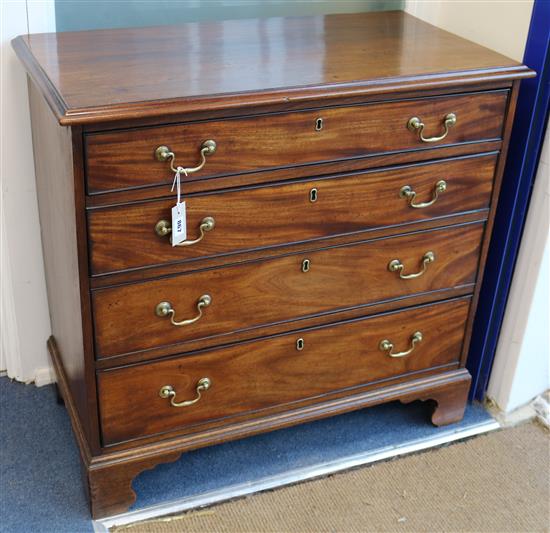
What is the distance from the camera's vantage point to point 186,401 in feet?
5.83

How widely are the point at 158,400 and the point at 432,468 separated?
70 cm

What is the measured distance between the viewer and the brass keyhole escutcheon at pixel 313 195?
65.5 inches

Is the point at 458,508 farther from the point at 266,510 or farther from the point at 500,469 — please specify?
the point at 266,510

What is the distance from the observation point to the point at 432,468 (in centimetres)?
200

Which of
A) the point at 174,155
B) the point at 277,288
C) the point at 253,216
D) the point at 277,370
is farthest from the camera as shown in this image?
the point at 277,370

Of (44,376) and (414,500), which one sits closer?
(414,500)

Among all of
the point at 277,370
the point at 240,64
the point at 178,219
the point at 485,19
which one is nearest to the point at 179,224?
the point at 178,219

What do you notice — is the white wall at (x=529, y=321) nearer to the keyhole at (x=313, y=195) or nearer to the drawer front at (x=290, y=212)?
the drawer front at (x=290, y=212)

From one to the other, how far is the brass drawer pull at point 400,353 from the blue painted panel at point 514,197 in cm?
24

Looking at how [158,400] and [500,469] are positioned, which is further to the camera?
[500,469]

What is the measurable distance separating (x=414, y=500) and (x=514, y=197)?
739 millimetres

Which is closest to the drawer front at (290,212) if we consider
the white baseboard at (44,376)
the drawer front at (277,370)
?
the drawer front at (277,370)

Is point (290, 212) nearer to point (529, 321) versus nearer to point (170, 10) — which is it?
point (170, 10)

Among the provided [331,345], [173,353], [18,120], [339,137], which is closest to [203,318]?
[173,353]
